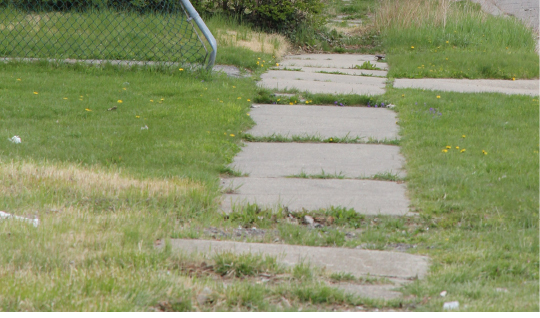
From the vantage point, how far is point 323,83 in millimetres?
8586

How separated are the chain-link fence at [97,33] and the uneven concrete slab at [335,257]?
5394 millimetres

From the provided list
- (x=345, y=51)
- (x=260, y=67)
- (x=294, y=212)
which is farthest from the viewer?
(x=345, y=51)

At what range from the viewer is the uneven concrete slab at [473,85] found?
823 cm

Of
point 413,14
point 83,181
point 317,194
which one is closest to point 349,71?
point 413,14

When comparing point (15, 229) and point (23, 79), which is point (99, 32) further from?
point (15, 229)

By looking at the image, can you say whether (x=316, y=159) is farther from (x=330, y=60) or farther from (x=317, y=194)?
(x=330, y=60)

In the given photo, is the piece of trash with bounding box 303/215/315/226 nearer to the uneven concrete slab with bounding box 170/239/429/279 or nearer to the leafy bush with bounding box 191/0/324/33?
the uneven concrete slab with bounding box 170/239/429/279

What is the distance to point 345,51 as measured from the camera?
12.3 m

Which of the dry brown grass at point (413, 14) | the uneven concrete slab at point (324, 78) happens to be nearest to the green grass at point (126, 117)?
the uneven concrete slab at point (324, 78)

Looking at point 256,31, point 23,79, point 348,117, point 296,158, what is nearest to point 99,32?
point 23,79

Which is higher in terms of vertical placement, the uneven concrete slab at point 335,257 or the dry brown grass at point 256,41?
the dry brown grass at point 256,41

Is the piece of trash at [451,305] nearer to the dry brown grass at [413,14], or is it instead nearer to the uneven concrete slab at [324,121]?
the uneven concrete slab at [324,121]

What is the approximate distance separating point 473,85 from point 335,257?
19.6 feet

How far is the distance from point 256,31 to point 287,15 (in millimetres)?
733
